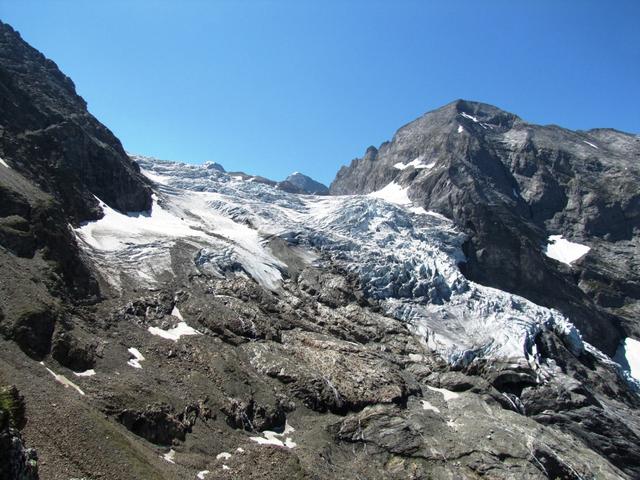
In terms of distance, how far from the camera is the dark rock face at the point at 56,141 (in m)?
68.2

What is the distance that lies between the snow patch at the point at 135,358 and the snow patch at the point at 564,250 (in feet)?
377

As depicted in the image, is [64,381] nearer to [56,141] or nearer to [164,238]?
[164,238]

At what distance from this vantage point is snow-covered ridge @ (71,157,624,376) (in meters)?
68.6

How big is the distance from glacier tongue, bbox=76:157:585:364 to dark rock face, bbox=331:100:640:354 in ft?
37.8

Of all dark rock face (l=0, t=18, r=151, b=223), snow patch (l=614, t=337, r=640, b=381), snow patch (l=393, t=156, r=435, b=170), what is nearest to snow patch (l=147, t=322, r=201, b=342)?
dark rock face (l=0, t=18, r=151, b=223)

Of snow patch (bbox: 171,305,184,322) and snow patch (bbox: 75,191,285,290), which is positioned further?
snow patch (bbox: 75,191,285,290)

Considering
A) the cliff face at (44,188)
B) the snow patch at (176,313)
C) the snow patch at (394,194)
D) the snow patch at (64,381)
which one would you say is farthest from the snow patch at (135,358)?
the snow patch at (394,194)

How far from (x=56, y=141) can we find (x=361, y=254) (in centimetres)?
5193

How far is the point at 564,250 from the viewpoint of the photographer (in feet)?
447

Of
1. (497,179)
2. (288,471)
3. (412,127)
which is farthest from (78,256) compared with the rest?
(412,127)

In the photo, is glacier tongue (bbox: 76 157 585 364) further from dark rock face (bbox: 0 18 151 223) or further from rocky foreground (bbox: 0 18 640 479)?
dark rock face (bbox: 0 18 151 223)

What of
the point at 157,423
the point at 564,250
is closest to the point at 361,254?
the point at 157,423

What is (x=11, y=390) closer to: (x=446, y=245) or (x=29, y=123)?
(x=29, y=123)

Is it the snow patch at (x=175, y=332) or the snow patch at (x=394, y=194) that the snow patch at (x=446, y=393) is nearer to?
the snow patch at (x=175, y=332)
